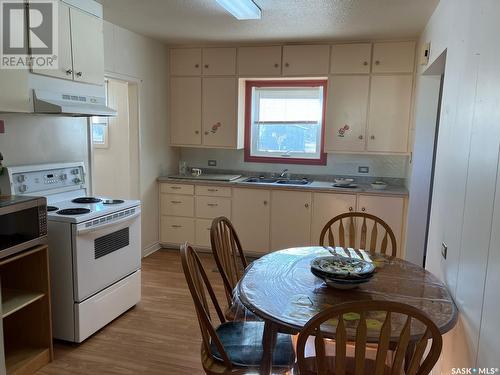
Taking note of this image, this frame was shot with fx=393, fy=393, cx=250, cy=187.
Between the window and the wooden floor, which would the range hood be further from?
the window

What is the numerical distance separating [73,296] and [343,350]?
1908mm

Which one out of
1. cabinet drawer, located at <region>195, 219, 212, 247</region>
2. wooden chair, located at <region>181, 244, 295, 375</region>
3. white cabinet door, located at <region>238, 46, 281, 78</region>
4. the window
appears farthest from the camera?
the window

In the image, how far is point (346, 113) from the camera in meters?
4.20

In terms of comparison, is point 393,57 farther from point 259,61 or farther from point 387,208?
point 387,208

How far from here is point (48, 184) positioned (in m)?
2.91

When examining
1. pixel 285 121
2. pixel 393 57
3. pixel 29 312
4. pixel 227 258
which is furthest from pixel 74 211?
pixel 393 57

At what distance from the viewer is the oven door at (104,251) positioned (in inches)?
99.3

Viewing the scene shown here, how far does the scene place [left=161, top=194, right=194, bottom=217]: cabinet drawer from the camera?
4539 mm

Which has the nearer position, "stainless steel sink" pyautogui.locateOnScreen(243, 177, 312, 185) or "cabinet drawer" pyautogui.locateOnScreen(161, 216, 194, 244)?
"stainless steel sink" pyautogui.locateOnScreen(243, 177, 312, 185)

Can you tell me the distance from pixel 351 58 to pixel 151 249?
121 inches

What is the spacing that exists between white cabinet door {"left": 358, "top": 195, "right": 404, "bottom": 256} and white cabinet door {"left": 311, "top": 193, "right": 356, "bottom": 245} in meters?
0.12

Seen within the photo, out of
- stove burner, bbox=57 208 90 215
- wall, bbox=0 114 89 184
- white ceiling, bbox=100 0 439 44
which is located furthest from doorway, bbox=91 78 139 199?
stove burner, bbox=57 208 90 215

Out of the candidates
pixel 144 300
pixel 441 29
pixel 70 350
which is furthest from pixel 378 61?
pixel 70 350

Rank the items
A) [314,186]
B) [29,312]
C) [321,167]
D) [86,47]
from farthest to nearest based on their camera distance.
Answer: [321,167]
[314,186]
[86,47]
[29,312]
